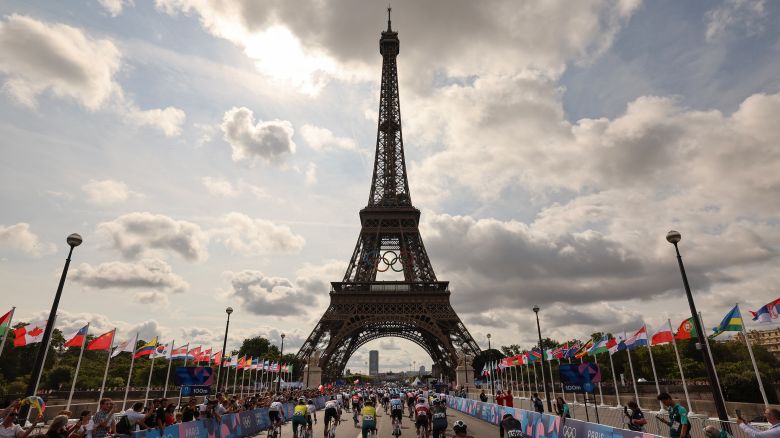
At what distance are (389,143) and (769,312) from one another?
6579 cm

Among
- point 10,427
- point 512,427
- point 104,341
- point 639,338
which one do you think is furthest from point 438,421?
point 104,341

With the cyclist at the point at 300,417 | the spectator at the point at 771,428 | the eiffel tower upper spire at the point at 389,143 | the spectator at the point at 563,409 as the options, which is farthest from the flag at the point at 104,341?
the eiffel tower upper spire at the point at 389,143

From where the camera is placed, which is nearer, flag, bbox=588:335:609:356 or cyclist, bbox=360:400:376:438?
cyclist, bbox=360:400:376:438

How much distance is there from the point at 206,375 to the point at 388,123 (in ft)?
217

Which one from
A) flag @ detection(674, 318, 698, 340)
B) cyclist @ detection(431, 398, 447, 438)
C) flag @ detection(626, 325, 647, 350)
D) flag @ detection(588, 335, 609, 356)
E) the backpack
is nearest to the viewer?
the backpack

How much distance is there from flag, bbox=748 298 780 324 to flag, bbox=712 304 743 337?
1734 millimetres

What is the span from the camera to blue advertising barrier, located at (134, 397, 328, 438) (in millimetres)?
13113

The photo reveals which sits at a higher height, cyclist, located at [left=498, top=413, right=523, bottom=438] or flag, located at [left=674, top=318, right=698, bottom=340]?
flag, located at [left=674, top=318, right=698, bottom=340]

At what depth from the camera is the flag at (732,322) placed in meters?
18.1

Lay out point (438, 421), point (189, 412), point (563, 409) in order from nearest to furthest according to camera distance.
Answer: point (438, 421)
point (563, 409)
point (189, 412)

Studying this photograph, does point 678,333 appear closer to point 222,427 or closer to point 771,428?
point 771,428

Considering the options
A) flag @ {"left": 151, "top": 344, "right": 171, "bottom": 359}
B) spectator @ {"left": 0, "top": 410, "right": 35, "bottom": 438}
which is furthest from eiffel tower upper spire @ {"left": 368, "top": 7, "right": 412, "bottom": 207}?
spectator @ {"left": 0, "top": 410, "right": 35, "bottom": 438}

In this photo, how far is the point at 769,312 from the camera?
53.2 feet

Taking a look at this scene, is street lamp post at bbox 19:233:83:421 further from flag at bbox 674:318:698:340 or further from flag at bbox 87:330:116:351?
flag at bbox 674:318:698:340
